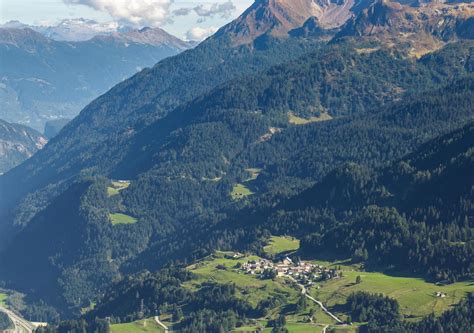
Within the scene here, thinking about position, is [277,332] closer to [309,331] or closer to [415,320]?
[309,331]

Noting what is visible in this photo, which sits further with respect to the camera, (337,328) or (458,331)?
(337,328)

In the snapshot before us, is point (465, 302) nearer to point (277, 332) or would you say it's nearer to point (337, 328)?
point (337, 328)

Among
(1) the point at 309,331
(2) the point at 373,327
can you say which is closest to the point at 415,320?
(2) the point at 373,327

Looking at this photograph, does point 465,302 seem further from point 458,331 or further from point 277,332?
point 277,332

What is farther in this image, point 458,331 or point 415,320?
point 415,320

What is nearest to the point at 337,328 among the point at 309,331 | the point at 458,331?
the point at 309,331

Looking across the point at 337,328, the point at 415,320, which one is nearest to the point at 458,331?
the point at 415,320
